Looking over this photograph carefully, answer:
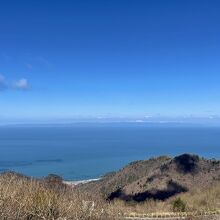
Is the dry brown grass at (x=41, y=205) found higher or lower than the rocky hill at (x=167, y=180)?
higher

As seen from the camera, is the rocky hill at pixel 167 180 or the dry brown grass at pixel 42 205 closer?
the dry brown grass at pixel 42 205

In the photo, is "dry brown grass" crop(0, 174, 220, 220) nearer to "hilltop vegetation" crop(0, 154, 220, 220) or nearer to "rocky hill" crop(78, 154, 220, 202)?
"hilltop vegetation" crop(0, 154, 220, 220)

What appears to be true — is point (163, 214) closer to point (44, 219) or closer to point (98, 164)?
point (44, 219)

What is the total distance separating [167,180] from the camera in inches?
2106

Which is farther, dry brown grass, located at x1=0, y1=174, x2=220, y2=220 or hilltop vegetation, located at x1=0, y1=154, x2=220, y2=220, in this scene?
hilltop vegetation, located at x1=0, y1=154, x2=220, y2=220

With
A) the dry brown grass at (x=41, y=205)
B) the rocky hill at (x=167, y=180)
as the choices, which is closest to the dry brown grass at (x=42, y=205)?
the dry brown grass at (x=41, y=205)

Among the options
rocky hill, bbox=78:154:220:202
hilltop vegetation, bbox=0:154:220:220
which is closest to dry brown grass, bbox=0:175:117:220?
hilltop vegetation, bbox=0:154:220:220

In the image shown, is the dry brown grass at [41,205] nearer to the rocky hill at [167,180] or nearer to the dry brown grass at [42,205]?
the dry brown grass at [42,205]

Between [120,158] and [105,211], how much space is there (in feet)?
400

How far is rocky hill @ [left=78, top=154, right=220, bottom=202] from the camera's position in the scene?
47594mm

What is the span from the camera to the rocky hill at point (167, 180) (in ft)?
156

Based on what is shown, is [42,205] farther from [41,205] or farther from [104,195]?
[104,195]

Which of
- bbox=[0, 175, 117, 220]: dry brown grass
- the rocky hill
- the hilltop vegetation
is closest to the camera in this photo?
bbox=[0, 175, 117, 220]: dry brown grass

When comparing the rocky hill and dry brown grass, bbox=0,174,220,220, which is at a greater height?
dry brown grass, bbox=0,174,220,220
